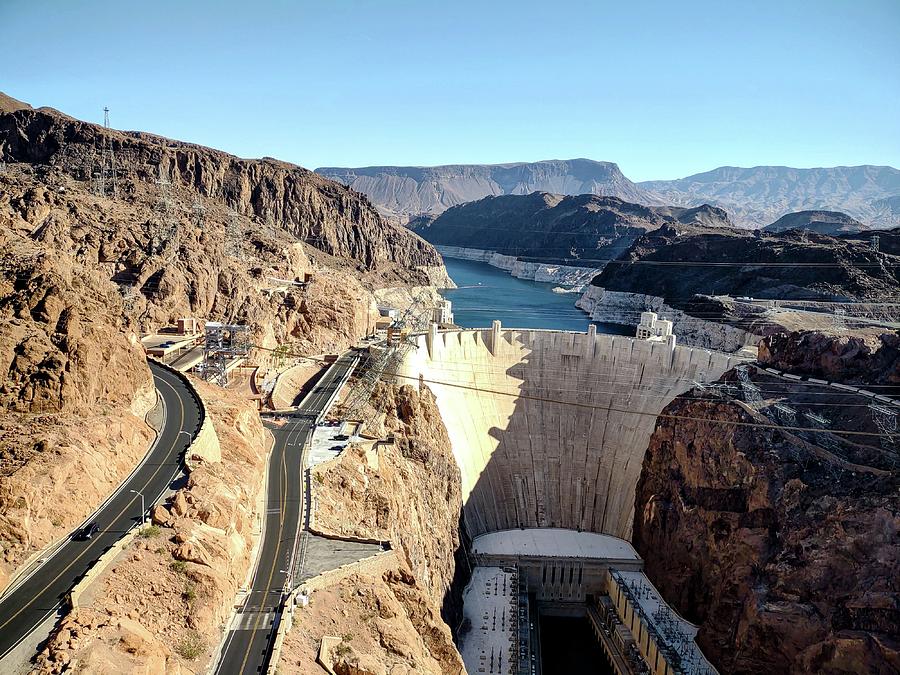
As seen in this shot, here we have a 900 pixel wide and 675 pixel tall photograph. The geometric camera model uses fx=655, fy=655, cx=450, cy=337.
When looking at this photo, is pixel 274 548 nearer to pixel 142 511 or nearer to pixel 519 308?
pixel 142 511

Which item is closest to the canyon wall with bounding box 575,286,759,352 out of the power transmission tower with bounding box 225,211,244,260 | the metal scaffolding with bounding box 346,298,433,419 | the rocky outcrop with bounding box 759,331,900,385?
the rocky outcrop with bounding box 759,331,900,385

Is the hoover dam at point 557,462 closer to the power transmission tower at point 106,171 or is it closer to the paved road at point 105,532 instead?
the paved road at point 105,532

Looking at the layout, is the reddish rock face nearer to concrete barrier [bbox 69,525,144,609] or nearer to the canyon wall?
concrete barrier [bbox 69,525,144,609]

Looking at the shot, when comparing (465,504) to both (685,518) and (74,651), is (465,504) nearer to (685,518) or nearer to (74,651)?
(685,518)

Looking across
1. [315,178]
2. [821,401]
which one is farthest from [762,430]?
[315,178]

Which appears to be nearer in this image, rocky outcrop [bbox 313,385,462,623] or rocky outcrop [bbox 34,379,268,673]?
rocky outcrop [bbox 34,379,268,673]

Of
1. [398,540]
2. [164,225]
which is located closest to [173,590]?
[398,540]
